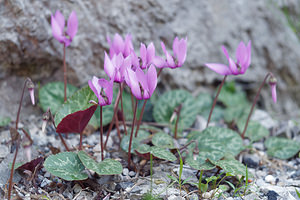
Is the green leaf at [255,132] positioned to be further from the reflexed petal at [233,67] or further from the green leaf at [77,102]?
the green leaf at [77,102]

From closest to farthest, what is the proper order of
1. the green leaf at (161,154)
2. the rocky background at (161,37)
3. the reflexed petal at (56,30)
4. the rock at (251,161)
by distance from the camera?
the green leaf at (161,154) → the reflexed petal at (56,30) → the rock at (251,161) → the rocky background at (161,37)

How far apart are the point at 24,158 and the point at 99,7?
1.22 meters

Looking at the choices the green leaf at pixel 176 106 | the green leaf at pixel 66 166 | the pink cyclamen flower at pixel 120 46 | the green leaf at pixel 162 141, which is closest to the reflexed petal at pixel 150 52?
the pink cyclamen flower at pixel 120 46

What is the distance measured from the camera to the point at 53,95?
2.20 metres

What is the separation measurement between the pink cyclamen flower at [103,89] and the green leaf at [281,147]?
3.89 ft

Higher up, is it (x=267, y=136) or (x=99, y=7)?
(x=99, y=7)

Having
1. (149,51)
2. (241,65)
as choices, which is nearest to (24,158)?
(149,51)

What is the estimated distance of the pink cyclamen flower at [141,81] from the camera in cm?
139

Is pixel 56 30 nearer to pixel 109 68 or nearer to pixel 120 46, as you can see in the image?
pixel 120 46

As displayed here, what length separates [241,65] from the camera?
177 cm

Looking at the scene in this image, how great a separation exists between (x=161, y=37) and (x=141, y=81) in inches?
51.5

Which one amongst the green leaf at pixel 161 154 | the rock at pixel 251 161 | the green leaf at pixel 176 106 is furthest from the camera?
the green leaf at pixel 176 106

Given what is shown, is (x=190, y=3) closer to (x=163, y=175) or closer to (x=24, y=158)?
(x=163, y=175)

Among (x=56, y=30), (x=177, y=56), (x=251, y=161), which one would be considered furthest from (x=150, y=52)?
(x=251, y=161)
